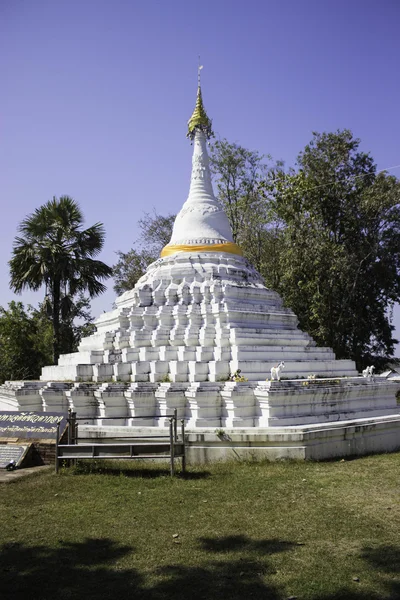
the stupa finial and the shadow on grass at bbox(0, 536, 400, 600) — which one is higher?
the stupa finial

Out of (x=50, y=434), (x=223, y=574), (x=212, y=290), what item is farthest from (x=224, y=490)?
(x=212, y=290)

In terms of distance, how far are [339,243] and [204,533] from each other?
22.9 m

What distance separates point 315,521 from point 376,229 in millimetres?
22452

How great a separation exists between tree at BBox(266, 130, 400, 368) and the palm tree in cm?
937

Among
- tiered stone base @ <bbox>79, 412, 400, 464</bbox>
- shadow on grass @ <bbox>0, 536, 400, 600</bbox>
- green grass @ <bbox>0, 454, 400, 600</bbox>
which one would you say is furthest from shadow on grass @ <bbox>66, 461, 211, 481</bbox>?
shadow on grass @ <bbox>0, 536, 400, 600</bbox>

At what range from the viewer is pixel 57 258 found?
79.9ft

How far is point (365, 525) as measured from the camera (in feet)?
23.7

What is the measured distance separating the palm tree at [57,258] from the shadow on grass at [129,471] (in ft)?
47.0

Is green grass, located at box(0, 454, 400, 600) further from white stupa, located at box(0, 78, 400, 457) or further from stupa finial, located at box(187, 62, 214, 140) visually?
stupa finial, located at box(187, 62, 214, 140)

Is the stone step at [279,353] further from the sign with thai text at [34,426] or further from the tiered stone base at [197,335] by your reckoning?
the sign with thai text at [34,426]

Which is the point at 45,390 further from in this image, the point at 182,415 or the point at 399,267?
the point at 399,267

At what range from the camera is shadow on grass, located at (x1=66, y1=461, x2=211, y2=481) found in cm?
1007

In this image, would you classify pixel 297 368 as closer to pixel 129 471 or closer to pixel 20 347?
pixel 129 471

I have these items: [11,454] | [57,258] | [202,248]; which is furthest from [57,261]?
[11,454]
